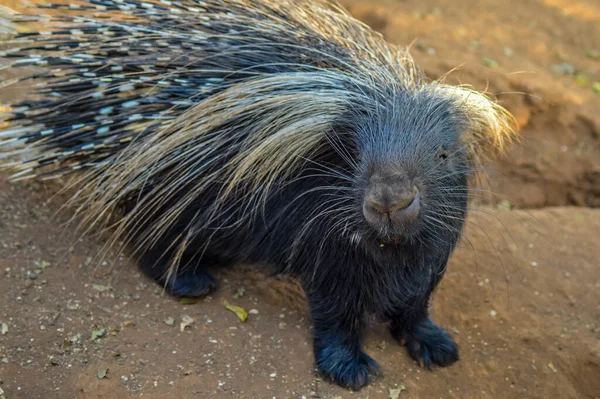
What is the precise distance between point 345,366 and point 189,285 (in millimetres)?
884

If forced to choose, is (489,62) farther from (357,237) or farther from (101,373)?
(101,373)

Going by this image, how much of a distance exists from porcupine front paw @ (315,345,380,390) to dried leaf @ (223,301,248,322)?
416 millimetres

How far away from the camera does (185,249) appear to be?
3.31m

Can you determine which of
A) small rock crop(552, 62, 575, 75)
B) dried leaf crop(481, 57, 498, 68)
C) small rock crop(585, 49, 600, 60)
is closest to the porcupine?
dried leaf crop(481, 57, 498, 68)

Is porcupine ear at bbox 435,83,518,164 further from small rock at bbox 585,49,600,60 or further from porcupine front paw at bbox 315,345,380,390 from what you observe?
small rock at bbox 585,49,600,60

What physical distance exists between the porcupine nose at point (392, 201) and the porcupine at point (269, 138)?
85 mm

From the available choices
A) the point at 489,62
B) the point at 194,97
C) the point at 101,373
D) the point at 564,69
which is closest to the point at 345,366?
the point at 101,373

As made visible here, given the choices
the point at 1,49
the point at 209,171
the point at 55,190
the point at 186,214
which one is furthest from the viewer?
the point at 55,190

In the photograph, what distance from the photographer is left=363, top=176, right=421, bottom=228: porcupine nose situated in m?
2.32

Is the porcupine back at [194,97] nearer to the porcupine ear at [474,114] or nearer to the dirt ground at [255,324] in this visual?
the porcupine ear at [474,114]

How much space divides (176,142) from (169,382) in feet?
3.29

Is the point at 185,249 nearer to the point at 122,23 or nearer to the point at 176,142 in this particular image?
the point at 176,142

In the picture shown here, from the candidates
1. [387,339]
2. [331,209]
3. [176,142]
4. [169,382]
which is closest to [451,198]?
[331,209]

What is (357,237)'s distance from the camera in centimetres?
256
